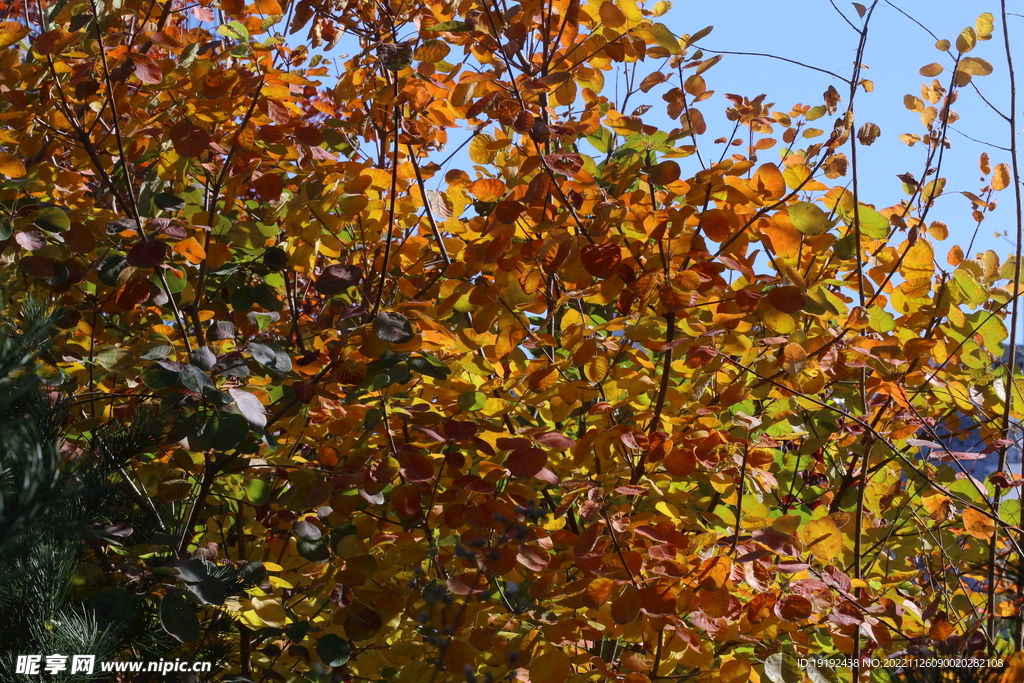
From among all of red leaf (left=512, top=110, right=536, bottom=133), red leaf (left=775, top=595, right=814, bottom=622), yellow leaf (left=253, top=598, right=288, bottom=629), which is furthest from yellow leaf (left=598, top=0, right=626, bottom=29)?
yellow leaf (left=253, top=598, right=288, bottom=629)

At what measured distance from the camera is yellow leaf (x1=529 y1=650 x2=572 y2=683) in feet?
4.89

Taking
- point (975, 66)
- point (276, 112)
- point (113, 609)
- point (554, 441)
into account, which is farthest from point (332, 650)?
point (975, 66)

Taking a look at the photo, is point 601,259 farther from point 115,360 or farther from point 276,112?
point 115,360

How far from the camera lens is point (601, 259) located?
1559 millimetres

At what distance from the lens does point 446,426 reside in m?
1.60

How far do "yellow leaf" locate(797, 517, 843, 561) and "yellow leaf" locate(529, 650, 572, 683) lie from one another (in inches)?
18.8

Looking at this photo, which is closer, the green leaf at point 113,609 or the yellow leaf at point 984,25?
the green leaf at point 113,609

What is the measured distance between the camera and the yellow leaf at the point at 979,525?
66.2 inches

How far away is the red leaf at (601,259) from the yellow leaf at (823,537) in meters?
0.57

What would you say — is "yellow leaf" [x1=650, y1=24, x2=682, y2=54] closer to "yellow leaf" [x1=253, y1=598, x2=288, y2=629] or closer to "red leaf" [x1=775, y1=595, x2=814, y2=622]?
"red leaf" [x1=775, y1=595, x2=814, y2=622]

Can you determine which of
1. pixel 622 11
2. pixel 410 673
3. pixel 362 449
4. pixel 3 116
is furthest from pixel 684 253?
pixel 3 116

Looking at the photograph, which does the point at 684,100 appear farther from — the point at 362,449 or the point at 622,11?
the point at 362,449

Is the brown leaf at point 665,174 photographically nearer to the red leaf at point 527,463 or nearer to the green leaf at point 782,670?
the red leaf at point 527,463

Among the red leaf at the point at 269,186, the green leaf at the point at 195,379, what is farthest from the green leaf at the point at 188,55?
the green leaf at the point at 195,379
